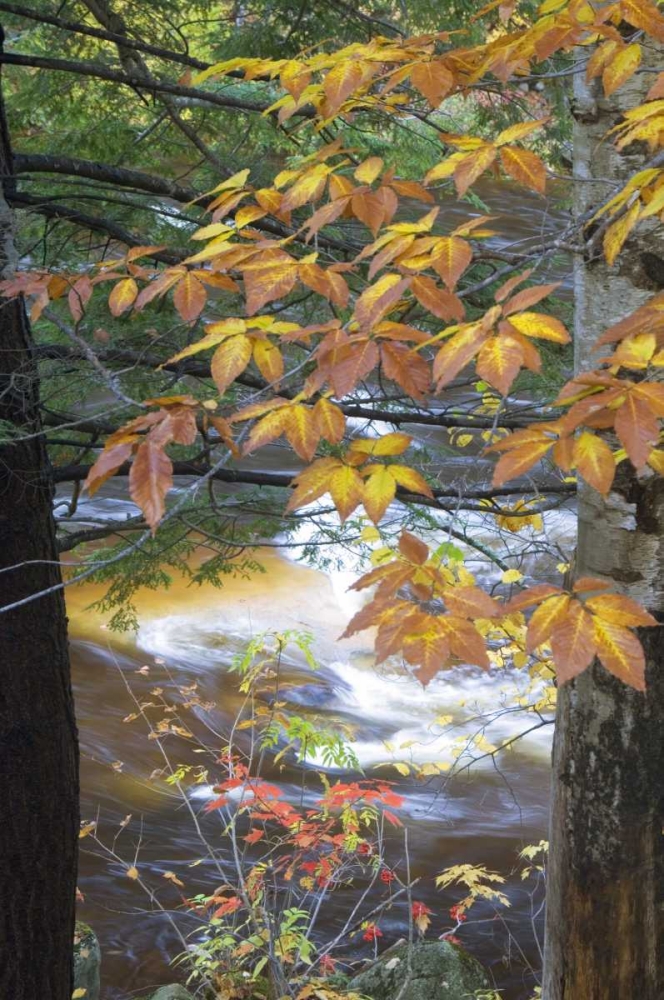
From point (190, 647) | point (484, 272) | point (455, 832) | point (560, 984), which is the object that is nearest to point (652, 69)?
point (484, 272)

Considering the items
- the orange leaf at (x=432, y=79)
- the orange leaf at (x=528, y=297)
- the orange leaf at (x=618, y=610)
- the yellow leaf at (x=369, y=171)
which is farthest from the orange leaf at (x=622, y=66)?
the orange leaf at (x=618, y=610)

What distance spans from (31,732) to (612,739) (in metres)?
2.26

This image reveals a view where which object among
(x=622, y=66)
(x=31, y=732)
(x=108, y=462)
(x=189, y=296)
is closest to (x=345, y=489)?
(x=108, y=462)

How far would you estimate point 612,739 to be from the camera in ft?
8.93

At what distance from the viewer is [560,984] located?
9.70 ft

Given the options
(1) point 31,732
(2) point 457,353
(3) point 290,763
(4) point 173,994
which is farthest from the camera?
(3) point 290,763

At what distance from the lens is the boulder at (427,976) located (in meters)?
4.87

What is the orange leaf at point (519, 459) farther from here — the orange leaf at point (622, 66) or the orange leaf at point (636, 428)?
the orange leaf at point (622, 66)

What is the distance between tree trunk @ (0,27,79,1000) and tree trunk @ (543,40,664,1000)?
1.99m

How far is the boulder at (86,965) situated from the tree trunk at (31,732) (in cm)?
109

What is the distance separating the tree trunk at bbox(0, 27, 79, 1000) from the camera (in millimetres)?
3625

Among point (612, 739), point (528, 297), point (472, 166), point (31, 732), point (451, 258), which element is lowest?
point (31, 732)

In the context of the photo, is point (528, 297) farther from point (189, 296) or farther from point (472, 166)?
point (189, 296)

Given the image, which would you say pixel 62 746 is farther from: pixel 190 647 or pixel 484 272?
pixel 190 647
